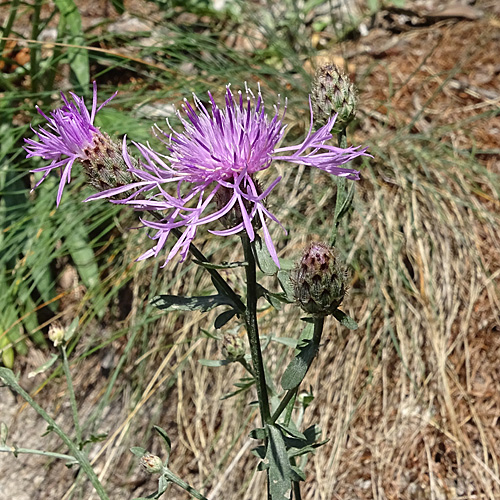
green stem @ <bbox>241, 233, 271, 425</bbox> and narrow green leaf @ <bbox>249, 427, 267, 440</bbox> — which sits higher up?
green stem @ <bbox>241, 233, 271, 425</bbox>

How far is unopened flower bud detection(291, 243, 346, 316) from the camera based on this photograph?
0.99m

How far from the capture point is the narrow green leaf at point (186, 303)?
105cm

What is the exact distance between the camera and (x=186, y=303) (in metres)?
1.06

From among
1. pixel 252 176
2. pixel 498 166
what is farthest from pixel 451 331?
pixel 252 176

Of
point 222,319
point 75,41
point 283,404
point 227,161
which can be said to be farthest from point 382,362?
point 75,41

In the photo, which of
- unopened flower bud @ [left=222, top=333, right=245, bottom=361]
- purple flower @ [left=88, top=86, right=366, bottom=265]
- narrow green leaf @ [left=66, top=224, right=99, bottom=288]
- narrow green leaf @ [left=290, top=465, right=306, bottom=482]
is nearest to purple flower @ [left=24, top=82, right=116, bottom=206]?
purple flower @ [left=88, top=86, right=366, bottom=265]

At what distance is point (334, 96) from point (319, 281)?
0.43 metres

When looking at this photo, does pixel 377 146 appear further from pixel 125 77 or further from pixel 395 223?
pixel 125 77

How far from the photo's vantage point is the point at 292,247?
94.4 inches

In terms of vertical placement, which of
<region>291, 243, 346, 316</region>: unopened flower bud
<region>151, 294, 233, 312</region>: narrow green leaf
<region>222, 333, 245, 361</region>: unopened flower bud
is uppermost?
<region>291, 243, 346, 316</region>: unopened flower bud

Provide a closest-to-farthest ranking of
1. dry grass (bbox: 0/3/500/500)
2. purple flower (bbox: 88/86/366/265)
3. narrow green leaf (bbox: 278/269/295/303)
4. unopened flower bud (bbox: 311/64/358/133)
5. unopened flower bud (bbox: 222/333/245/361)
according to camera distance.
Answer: purple flower (bbox: 88/86/366/265), narrow green leaf (bbox: 278/269/295/303), unopened flower bud (bbox: 311/64/358/133), unopened flower bud (bbox: 222/333/245/361), dry grass (bbox: 0/3/500/500)

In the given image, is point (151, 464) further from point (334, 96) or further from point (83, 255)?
point (83, 255)

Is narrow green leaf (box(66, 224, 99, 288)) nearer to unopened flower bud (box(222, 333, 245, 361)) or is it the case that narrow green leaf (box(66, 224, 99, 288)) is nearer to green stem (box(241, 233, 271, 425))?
unopened flower bud (box(222, 333, 245, 361))

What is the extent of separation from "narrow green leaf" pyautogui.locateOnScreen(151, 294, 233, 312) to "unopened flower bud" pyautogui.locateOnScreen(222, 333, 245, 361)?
0.93 feet
